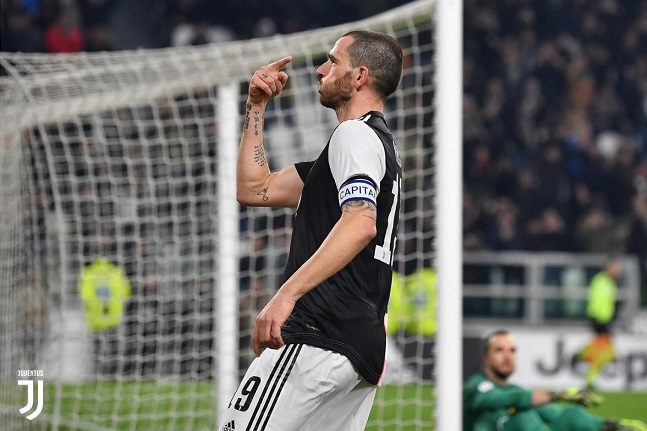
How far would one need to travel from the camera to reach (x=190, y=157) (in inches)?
329

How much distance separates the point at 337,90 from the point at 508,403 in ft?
11.6

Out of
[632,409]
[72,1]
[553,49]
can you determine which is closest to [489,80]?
[553,49]

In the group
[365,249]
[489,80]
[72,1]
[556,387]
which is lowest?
[556,387]

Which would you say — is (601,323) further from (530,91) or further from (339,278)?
(339,278)

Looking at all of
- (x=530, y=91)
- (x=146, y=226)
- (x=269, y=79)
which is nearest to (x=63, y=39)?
(x=530, y=91)

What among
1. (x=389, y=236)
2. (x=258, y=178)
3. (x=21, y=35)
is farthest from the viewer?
(x=21, y=35)

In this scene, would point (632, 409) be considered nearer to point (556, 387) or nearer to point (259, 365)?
point (556, 387)

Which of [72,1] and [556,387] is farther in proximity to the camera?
[72,1]

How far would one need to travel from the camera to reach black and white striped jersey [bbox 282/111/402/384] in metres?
3.21

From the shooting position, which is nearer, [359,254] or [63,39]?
[359,254]

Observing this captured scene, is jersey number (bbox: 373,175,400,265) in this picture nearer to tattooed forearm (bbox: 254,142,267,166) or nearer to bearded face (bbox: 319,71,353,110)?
bearded face (bbox: 319,71,353,110)

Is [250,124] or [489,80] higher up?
[489,80]

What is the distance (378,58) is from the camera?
3434 mm

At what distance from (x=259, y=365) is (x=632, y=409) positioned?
8.83 metres
